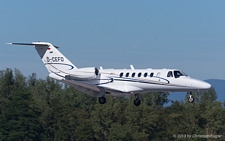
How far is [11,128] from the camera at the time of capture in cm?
8069

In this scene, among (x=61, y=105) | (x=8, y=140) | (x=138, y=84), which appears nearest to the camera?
(x=138, y=84)

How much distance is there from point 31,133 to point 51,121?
8.05m

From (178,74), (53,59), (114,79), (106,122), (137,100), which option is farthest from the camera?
(106,122)

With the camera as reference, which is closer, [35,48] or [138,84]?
[138,84]

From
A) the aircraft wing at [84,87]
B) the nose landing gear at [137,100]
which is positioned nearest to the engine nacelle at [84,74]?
the aircraft wing at [84,87]

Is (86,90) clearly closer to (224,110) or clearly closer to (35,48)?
(35,48)

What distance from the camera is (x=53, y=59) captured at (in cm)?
4812

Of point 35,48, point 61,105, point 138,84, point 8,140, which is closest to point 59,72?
point 35,48

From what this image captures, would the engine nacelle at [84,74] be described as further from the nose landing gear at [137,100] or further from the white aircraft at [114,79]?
the nose landing gear at [137,100]

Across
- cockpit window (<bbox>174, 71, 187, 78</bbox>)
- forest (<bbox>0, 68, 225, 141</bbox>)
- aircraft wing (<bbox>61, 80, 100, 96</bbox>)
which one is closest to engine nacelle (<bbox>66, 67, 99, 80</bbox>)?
aircraft wing (<bbox>61, 80, 100, 96</bbox>)

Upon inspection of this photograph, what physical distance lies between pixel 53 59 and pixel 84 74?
14.3ft

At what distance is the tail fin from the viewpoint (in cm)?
4772

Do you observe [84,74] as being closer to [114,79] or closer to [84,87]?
[84,87]

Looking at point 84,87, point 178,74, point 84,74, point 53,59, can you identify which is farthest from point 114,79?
point 53,59
